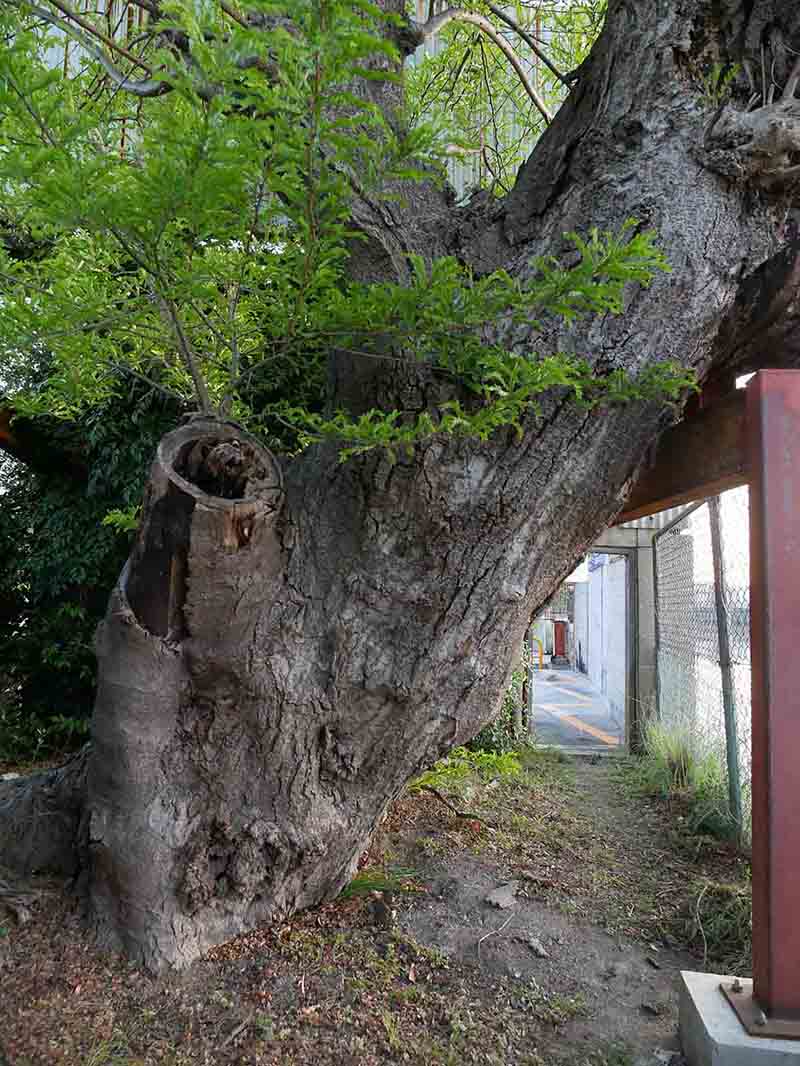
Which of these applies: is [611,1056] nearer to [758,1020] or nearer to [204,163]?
[758,1020]

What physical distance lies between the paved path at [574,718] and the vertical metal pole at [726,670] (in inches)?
132

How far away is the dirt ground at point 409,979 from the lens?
1922 millimetres

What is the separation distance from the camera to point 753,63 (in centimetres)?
237

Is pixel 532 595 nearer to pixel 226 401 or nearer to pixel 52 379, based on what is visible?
pixel 226 401

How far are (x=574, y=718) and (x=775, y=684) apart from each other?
351 inches

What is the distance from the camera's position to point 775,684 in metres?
1.87

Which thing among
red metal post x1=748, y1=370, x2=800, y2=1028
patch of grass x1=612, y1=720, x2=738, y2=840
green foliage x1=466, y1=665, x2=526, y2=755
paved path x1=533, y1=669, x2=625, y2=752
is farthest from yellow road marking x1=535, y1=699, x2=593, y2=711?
red metal post x1=748, y1=370, x2=800, y2=1028

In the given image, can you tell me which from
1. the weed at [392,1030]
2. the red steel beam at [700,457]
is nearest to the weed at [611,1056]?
the weed at [392,1030]

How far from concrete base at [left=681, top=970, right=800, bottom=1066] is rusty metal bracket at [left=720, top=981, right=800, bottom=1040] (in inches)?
0.5

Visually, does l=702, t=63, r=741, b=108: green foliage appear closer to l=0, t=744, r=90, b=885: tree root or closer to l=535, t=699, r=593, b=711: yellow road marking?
l=0, t=744, r=90, b=885: tree root

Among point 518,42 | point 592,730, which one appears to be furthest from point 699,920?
point 592,730

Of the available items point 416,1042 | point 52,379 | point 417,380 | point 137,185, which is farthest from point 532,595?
point 52,379

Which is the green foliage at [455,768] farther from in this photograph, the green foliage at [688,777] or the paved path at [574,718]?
the paved path at [574,718]

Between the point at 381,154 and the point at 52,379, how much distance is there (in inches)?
65.7
